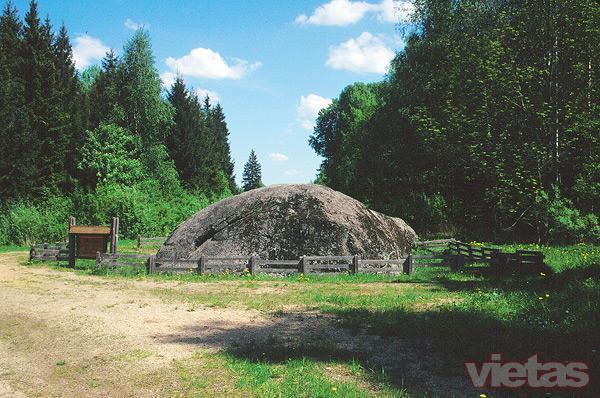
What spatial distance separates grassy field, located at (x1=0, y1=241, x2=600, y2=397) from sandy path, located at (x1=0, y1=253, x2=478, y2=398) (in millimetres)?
268

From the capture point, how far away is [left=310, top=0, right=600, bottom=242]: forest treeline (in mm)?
25250

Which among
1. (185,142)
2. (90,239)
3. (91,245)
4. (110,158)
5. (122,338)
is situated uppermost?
(185,142)

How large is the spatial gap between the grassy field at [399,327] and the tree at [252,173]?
9276 cm

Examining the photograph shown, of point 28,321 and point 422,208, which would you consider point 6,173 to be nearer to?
point 28,321

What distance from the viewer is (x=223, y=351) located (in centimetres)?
864

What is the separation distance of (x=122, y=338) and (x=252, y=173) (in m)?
100

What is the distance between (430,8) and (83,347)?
35.4 metres

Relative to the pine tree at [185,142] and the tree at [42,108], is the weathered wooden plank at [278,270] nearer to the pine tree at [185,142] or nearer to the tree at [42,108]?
the tree at [42,108]

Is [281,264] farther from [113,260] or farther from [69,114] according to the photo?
[69,114]

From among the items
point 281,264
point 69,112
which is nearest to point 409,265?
point 281,264

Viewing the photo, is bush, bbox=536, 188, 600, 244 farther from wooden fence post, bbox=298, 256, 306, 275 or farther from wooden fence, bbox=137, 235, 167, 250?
wooden fence, bbox=137, 235, 167, 250

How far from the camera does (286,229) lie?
69.4 ft

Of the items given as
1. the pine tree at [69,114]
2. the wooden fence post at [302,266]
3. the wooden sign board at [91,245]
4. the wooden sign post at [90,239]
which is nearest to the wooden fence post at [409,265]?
the wooden fence post at [302,266]

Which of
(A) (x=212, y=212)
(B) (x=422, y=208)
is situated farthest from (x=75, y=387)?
(B) (x=422, y=208)
